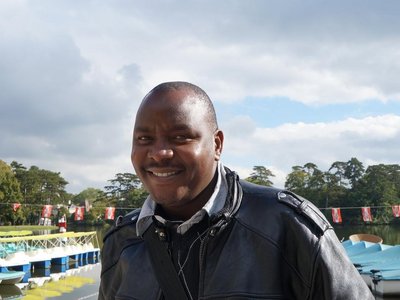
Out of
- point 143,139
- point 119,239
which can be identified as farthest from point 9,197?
point 143,139

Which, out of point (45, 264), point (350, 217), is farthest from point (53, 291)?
point (350, 217)

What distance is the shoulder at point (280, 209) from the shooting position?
5.27 feet

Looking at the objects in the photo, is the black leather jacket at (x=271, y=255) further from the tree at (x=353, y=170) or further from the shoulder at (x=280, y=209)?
the tree at (x=353, y=170)

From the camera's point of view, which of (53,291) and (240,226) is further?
(53,291)

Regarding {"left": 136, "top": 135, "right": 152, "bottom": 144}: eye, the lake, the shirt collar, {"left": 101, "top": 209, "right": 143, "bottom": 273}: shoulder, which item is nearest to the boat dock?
the lake

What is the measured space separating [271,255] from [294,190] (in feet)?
217

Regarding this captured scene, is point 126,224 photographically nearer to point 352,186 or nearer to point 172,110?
point 172,110

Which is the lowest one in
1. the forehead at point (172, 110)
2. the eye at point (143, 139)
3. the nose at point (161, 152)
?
the nose at point (161, 152)

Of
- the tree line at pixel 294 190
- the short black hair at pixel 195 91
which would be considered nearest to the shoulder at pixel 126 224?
the short black hair at pixel 195 91

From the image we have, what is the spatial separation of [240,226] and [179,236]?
226 mm

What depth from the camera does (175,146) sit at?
5.45 ft

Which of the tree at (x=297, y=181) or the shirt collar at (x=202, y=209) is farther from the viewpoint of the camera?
the tree at (x=297, y=181)

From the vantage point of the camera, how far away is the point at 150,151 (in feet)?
5.57

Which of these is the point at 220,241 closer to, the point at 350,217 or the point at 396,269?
the point at 396,269
